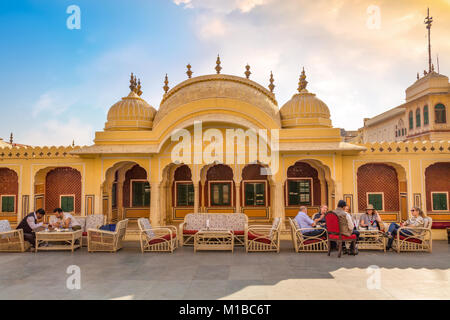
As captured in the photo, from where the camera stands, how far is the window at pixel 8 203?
1447 centimetres

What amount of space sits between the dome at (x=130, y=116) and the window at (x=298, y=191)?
272 inches

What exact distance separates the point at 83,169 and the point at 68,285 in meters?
7.56

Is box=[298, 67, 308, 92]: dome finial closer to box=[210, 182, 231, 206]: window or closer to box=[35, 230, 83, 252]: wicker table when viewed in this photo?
box=[210, 182, 231, 206]: window

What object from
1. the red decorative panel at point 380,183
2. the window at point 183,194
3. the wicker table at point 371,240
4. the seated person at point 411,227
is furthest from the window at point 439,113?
the window at point 183,194

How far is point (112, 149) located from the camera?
41.1ft

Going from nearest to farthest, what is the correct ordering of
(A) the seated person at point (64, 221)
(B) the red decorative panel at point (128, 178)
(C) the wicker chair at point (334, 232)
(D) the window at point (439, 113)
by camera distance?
(C) the wicker chair at point (334, 232) < (A) the seated person at point (64, 221) < (B) the red decorative panel at point (128, 178) < (D) the window at point (439, 113)

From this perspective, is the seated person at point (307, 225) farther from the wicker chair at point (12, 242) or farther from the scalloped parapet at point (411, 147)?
the wicker chair at point (12, 242)

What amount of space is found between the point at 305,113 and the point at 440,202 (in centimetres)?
636

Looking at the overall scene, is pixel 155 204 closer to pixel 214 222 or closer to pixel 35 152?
pixel 214 222

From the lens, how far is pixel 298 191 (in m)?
15.4

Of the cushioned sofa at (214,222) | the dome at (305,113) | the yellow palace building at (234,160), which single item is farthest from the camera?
the dome at (305,113)

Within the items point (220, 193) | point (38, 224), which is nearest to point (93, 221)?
point (38, 224)
